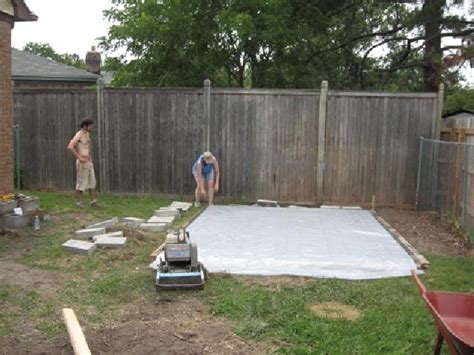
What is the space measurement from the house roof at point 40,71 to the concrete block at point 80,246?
11.2 metres

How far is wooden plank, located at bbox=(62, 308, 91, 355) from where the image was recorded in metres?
3.59

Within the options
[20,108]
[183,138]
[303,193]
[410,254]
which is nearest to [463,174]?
[410,254]

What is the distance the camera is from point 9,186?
8781mm

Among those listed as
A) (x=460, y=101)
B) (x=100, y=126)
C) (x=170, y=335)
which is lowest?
(x=170, y=335)

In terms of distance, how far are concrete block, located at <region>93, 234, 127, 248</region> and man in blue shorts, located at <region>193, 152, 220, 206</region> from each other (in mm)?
3287

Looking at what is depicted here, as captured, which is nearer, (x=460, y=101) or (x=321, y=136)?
(x=321, y=136)

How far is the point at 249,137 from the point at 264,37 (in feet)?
9.68

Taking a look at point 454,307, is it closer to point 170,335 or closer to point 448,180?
point 170,335

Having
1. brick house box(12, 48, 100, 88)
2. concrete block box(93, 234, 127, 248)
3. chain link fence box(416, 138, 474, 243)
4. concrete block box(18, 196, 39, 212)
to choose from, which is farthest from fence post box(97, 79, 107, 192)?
chain link fence box(416, 138, 474, 243)

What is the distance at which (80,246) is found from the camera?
6871 millimetres

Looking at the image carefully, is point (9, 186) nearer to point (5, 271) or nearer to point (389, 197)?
point (5, 271)

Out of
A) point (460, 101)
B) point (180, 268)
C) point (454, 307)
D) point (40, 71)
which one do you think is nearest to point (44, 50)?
point (40, 71)

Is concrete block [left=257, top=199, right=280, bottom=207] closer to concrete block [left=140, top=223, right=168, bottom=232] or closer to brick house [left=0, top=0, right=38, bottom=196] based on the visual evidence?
concrete block [left=140, top=223, right=168, bottom=232]

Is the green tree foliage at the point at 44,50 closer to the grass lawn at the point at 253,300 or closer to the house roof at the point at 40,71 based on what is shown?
the house roof at the point at 40,71
